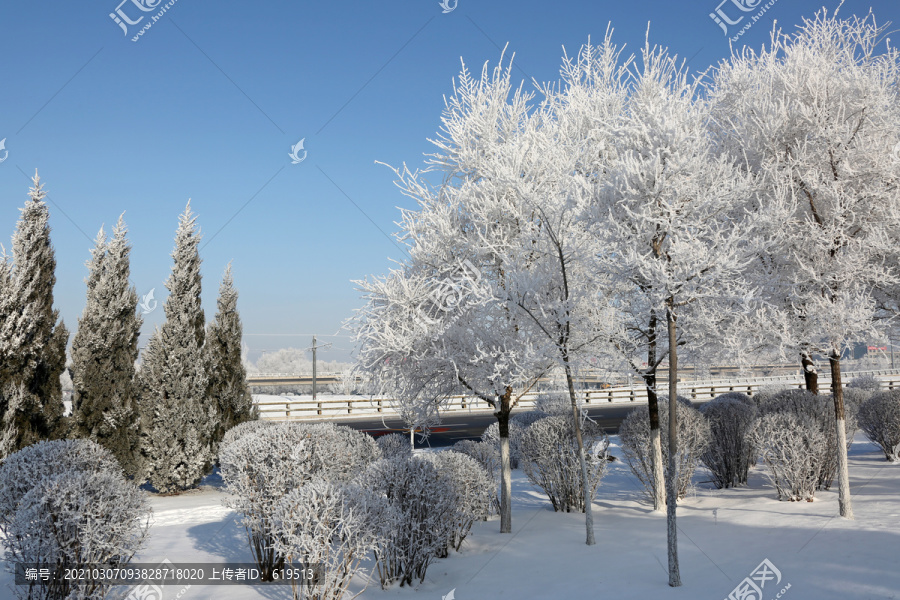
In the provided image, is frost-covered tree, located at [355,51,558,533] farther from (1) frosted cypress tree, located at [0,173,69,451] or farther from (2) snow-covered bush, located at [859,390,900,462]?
(2) snow-covered bush, located at [859,390,900,462]

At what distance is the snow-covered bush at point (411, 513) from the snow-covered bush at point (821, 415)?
6.12m

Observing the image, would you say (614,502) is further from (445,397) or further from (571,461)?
(445,397)

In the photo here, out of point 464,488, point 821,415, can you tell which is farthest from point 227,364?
point 821,415

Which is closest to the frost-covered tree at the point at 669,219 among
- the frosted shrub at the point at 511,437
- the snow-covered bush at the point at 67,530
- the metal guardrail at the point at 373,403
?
the snow-covered bush at the point at 67,530

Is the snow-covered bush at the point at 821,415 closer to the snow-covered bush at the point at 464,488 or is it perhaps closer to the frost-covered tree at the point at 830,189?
the frost-covered tree at the point at 830,189

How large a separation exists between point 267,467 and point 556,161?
5.75 meters

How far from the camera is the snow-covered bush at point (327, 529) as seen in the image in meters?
5.02

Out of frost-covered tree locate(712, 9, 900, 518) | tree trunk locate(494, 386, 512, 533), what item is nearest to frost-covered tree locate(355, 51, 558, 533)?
tree trunk locate(494, 386, 512, 533)

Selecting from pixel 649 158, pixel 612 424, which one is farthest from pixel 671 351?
pixel 612 424

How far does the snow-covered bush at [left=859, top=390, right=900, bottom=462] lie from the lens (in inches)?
449

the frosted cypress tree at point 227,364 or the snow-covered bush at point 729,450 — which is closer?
the snow-covered bush at point 729,450

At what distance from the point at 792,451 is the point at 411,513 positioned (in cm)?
588

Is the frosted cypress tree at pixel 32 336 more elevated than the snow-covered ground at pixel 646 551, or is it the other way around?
the frosted cypress tree at pixel 32 336

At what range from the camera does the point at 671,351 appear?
571 centimetres
